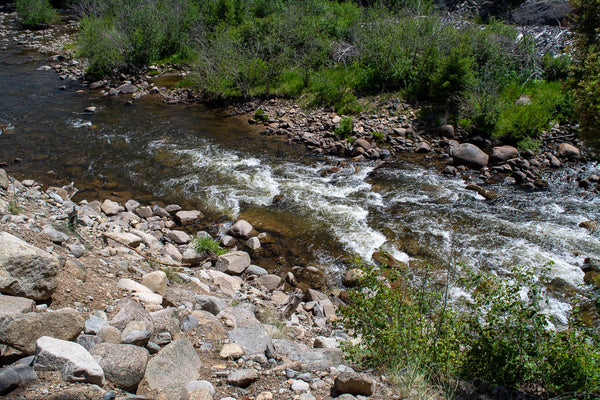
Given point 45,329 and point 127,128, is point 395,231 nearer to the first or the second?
point 45,329

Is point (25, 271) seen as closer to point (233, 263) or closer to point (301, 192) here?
point (233, 263)

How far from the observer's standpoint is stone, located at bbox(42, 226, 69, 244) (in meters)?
5.99

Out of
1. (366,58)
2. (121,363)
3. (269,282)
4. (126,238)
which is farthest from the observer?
(366,58)

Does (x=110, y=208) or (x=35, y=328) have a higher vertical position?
(x=35, y=328)

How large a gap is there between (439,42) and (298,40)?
7279 millimetres

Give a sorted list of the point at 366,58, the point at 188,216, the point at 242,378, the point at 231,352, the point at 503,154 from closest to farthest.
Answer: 1. the point at 242,378
2. the point at 231,352
3. the point at 188,216
4. the point at 503,154
5. the point at 366,58

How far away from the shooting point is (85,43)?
2372 centimetres

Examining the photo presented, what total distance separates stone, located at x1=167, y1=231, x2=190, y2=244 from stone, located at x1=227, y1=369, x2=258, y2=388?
5.64 m

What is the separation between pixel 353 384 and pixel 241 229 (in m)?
6.47

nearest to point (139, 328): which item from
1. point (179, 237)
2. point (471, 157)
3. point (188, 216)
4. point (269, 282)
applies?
point (269, 282)

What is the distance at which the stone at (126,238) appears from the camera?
25.0 ft

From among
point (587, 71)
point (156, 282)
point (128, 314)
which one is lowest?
point (156, 282)

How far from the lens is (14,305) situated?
353cm

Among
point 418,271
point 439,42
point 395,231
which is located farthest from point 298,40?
point 418,271
